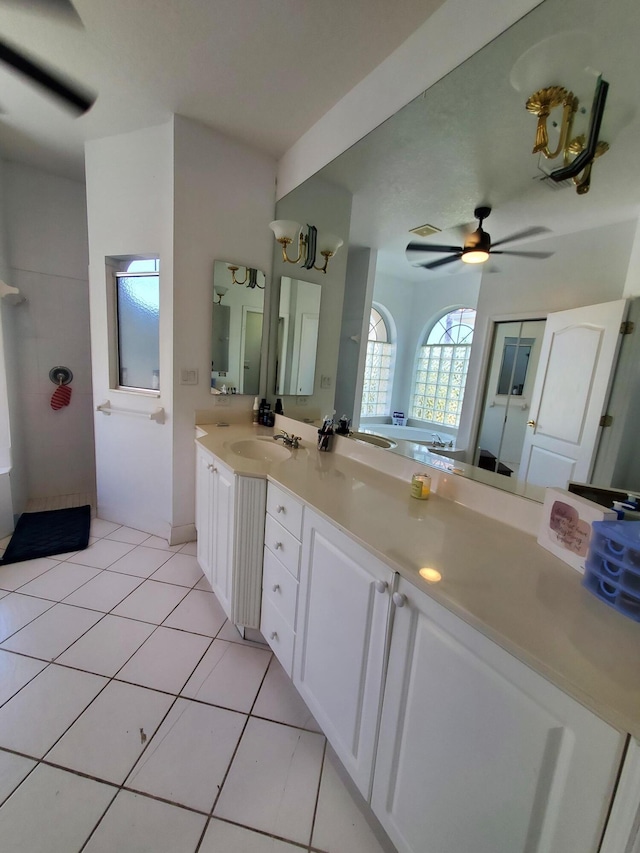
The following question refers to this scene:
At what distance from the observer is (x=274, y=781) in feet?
3.58

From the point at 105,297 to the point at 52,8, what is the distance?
131cm

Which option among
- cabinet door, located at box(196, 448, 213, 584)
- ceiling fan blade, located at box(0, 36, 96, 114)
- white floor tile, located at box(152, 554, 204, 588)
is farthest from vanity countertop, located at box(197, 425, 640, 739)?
ceiling fan blade, located at box(0, 36, 96, 114)

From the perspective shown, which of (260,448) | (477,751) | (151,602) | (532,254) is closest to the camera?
(477,751)

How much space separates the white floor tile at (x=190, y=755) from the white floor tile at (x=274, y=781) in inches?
1.8

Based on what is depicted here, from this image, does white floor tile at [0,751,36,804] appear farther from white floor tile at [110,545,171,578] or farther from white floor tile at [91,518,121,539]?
white floor tile at [91,518,121,539]

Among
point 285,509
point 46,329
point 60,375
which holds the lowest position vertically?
point 285,509

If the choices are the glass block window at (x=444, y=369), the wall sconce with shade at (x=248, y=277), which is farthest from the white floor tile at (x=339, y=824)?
the wall sconce with shade at (x=248, y=277)

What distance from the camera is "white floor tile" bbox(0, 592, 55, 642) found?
1.60 meters

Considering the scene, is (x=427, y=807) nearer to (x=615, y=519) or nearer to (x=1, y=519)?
(x=615, y=519)

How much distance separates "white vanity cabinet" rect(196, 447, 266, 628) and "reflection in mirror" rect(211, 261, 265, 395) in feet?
2.61

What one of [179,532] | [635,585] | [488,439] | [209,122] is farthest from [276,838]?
[209,122]

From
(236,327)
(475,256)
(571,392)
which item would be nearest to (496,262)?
(475,256)

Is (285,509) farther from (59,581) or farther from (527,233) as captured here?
(59,581)

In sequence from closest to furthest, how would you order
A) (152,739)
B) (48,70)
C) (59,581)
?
1. (152,739)
2. (48,70)
3. (59,581)
